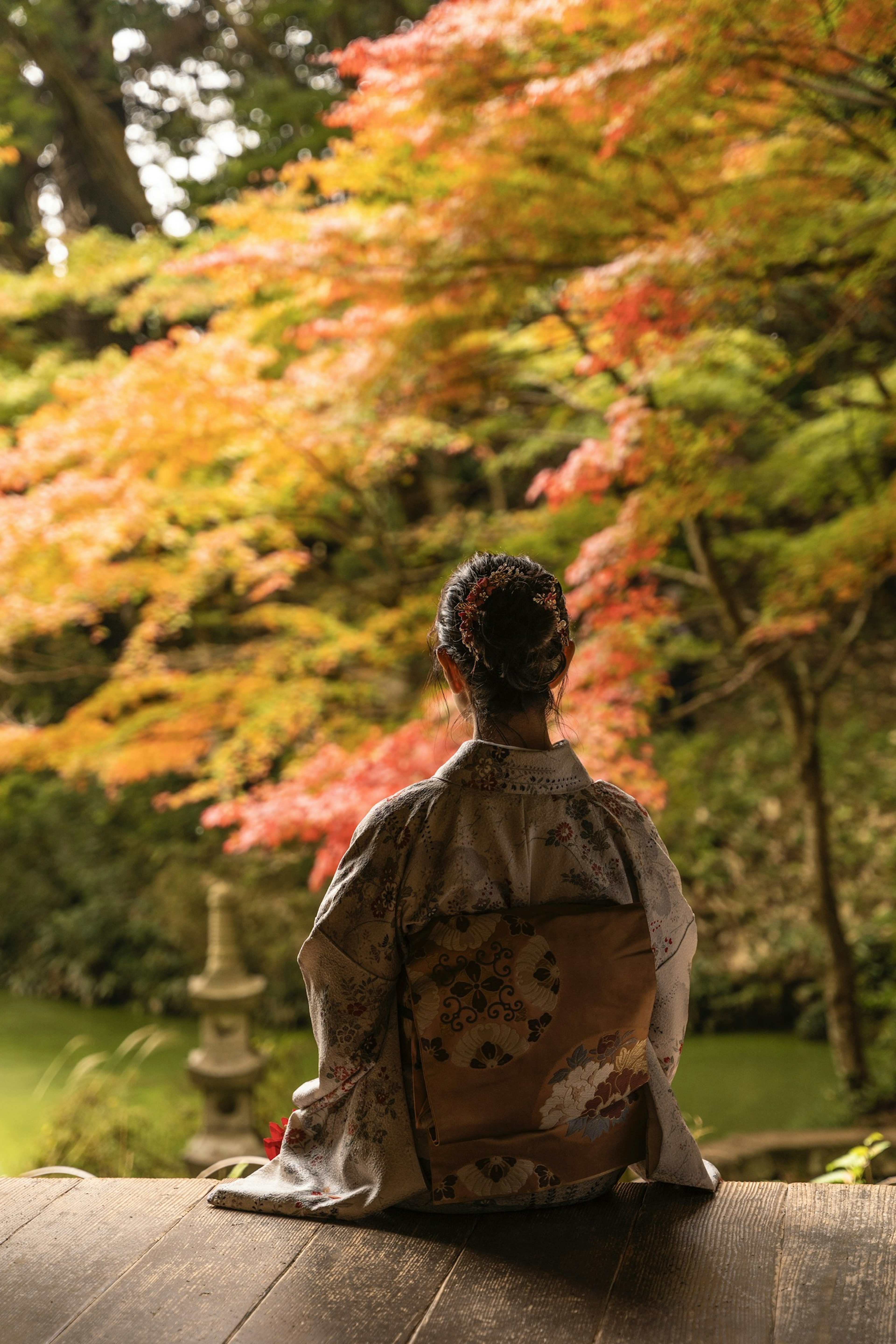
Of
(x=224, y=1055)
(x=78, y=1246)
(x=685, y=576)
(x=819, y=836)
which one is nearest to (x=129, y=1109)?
(x=224, y=1055)

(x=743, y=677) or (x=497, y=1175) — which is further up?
(x=743, y=677)

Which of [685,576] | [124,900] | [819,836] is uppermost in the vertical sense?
[685,576]

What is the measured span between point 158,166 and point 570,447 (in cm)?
497

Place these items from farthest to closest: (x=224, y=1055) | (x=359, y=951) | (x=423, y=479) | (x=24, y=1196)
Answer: (x=423, y=479) < (x=224, y=1055) < (x=24, y=1196) < (x=359, y=951)

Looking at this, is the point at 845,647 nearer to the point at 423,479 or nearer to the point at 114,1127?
the point at 114,1127

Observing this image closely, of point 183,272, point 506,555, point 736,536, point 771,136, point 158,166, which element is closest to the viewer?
point 506,555

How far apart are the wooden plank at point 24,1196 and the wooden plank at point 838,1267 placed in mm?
1189

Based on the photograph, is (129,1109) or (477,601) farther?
(129,1109)

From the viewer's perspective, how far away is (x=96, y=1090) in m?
6.07

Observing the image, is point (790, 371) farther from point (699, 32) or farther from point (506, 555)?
point (506, 555)

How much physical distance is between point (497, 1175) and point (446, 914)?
1.32ft

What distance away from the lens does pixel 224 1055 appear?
16.9 ft

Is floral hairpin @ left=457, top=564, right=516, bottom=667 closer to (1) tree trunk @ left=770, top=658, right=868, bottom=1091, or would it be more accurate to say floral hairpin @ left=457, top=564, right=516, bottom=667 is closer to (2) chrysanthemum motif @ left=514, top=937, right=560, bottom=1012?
(2) chrysanthemum motif @ left=514, top=937, right=560, bottom=1012

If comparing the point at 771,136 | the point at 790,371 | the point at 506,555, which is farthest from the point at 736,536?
the point at 506,555
